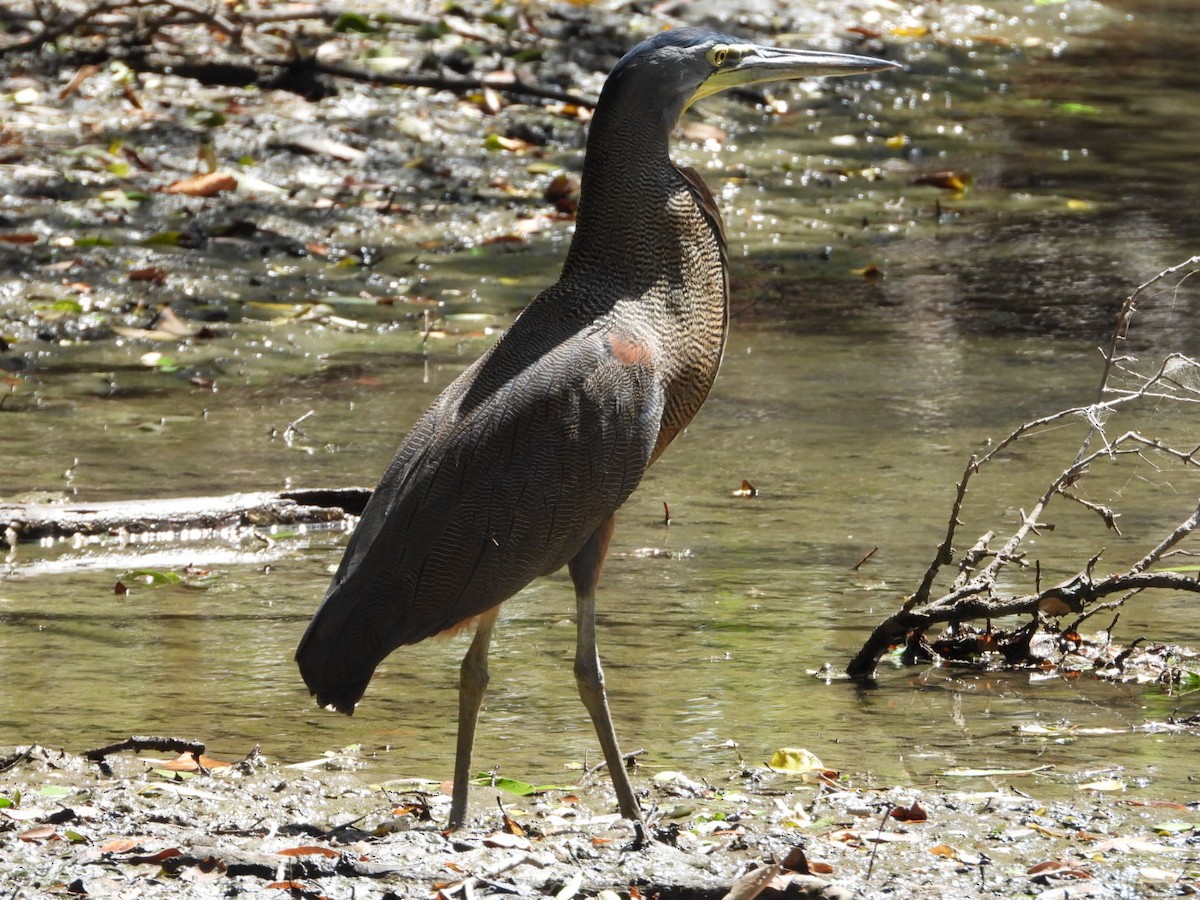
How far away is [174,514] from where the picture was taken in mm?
6746

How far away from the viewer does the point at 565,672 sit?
5715 mm

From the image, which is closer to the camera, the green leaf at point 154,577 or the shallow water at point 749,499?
the shallow water at point 749,499

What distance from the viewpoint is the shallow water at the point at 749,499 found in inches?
209

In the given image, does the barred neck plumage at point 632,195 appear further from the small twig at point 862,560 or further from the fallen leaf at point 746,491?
the fallen leaf at point 746,491

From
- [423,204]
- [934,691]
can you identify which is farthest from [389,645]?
[423,204]

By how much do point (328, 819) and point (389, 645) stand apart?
47 centimetres

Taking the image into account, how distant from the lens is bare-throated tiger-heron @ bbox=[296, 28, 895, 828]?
4.47 metres

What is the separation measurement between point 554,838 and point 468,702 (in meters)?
0.47

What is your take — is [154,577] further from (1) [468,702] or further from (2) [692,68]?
(2) [692,68]

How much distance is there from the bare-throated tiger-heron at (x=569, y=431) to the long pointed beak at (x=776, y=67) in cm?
15

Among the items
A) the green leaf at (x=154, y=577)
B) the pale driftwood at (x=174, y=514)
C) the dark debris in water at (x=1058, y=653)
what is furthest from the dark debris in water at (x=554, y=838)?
the pale driftwood at (x=174, y=514)

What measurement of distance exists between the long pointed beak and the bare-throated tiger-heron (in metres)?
0.15

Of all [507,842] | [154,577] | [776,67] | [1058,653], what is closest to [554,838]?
[507,842]

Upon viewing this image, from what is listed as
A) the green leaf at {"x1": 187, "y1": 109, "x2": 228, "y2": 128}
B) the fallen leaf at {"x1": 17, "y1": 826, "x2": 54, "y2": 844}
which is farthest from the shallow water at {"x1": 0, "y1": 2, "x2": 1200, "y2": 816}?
the green leaf at {"x1": 187, "y1": 109, "x2": 228, "y2": 128}
